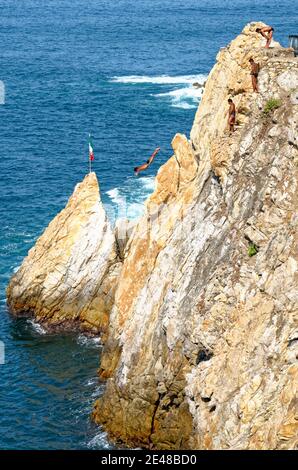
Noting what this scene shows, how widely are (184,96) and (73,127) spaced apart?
20.7m

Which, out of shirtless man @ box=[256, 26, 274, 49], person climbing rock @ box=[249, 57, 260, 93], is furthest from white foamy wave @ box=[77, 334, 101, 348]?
shirtless man @ box=[256, 26, 274, 49]

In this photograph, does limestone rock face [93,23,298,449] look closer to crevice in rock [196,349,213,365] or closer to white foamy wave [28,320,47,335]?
crevice in rock [196,349,213,365]

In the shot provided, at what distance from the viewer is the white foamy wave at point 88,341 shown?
70.2 m

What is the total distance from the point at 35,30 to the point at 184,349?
140 meters

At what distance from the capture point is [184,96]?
433ft

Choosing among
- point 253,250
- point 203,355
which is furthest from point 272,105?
point 203,355

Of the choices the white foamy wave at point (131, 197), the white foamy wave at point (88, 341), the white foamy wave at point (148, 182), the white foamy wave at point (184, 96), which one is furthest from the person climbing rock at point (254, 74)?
the white foamy wave at point (184, 96)

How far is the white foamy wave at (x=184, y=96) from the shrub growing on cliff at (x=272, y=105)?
75174 mm

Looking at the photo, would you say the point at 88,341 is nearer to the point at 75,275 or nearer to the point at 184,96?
the point at 75,275

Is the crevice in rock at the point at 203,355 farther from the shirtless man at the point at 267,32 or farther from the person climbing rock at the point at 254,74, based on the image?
the shirtless man at the point at 267,32

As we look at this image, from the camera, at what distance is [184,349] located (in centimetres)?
5247

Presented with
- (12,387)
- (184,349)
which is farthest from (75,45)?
(184,349)
